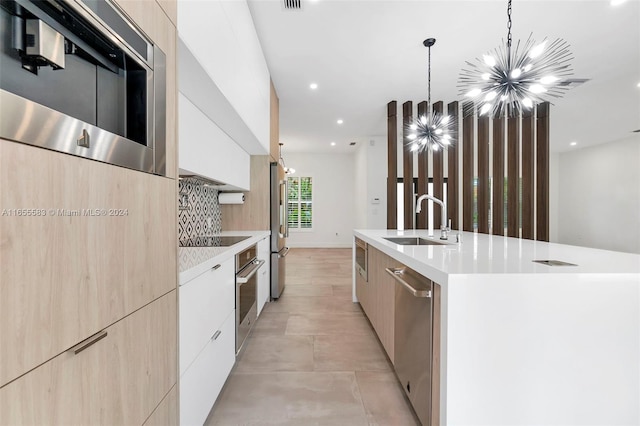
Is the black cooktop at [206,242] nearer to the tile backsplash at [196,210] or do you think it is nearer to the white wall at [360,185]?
the tile backsplash at [196,210]

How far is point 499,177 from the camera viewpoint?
165 inches

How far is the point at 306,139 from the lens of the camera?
703 centimetres

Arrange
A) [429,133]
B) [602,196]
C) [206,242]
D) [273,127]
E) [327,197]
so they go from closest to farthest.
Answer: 1. [206,242]
2. [429,133]
3. [273,127]
4. [602,196]
5. [327,197]

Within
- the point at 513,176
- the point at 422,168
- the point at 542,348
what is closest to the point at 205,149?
the point at 542,348

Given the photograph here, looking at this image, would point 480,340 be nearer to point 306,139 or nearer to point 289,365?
point 289,365

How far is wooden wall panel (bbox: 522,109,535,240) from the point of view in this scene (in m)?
4.07

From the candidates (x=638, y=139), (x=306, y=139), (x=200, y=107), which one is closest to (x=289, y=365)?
(x=200, y=107)

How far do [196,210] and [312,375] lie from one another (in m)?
1.82

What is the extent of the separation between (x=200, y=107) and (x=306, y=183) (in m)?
6.83

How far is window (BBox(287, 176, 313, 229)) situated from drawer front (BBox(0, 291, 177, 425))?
7655 millimetres

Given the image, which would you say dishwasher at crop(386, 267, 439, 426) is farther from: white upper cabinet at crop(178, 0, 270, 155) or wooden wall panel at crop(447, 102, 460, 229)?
wooden wall panel at crop(447, 102, 460, 229)

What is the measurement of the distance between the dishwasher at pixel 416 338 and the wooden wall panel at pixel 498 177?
328 cm

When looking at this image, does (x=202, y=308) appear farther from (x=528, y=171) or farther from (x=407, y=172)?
(x=528, y=171)

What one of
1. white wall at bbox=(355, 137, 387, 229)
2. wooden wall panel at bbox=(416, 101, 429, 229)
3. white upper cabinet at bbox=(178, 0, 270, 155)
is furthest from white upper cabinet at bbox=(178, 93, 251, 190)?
white wall at bbox=(355, 137, 387, 229)
